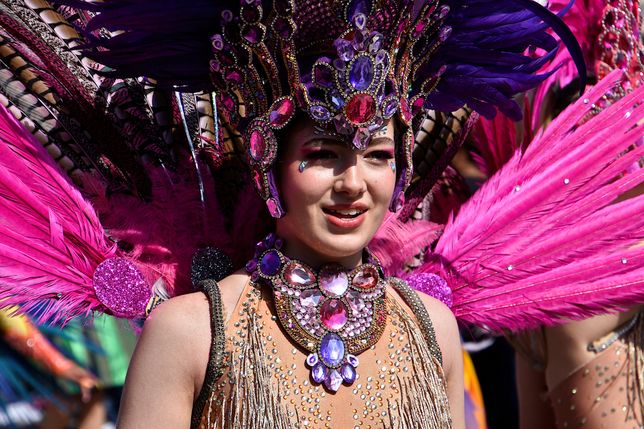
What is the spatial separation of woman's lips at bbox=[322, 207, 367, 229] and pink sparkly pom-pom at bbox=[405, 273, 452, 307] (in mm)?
479

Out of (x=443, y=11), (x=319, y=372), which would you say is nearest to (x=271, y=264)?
(x=319, y=372)

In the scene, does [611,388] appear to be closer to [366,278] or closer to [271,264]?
[366,278]

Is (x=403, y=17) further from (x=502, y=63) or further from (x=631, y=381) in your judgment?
(x=631, y=381)

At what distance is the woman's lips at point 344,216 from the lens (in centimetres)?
229

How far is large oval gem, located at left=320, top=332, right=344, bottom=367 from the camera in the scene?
2.32 metres

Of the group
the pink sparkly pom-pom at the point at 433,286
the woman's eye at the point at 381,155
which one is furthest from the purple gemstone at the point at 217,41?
the pink sparkly pom-pom at the point at 433,286

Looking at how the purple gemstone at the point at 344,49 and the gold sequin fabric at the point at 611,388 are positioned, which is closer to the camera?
the purple gemstone at the point at 344,49

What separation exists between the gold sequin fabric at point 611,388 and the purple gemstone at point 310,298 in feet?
4.17

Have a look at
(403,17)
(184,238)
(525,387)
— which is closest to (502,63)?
(403,17)

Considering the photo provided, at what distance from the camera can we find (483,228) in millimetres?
2820

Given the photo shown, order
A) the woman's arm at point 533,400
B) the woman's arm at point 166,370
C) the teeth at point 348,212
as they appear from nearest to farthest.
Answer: the woman's arm at point 166,370, the teeth at point 348,212, the woman's arm at point 533,400

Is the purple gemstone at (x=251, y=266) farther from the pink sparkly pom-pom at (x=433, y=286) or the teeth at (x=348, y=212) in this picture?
the pink sparkly pom-pom at (x=433, y=286)

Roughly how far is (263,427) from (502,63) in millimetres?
1066

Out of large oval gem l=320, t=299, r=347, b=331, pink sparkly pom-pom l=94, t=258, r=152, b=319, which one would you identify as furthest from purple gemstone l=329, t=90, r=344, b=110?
pink sparkly pom-pom l=94, t=258, r=152, b=319
